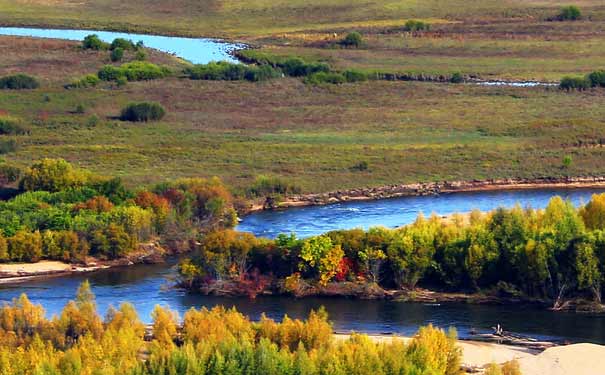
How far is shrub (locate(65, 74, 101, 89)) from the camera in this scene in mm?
96938

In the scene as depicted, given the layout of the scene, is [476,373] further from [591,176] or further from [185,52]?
A: [185,52]

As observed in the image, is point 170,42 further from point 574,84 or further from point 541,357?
point 541,357

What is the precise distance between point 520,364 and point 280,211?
24.3 meters

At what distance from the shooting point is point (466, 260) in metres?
52.5

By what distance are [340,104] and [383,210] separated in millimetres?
25121

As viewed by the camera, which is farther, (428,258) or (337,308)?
(428,258)

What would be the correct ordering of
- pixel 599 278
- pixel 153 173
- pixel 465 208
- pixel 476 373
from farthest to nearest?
pixel 153 173 < pixel 465 208 < pixel 599 278 < pixel 476 373

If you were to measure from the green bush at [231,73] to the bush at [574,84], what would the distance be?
17.9 metres

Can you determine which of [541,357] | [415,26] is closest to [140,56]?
[415,26]

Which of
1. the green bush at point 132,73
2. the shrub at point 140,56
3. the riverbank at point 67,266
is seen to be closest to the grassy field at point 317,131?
the green bush at point 132,73

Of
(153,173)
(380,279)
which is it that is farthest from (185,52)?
(380,279)

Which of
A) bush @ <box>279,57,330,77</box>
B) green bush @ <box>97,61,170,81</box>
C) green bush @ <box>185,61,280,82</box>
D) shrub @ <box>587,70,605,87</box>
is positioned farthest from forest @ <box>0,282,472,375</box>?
bush @ <box>279,57,330,77</box>

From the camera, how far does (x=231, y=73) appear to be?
328 feet

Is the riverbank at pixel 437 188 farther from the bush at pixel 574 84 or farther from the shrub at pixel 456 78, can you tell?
the shrub at pixel 456 78
